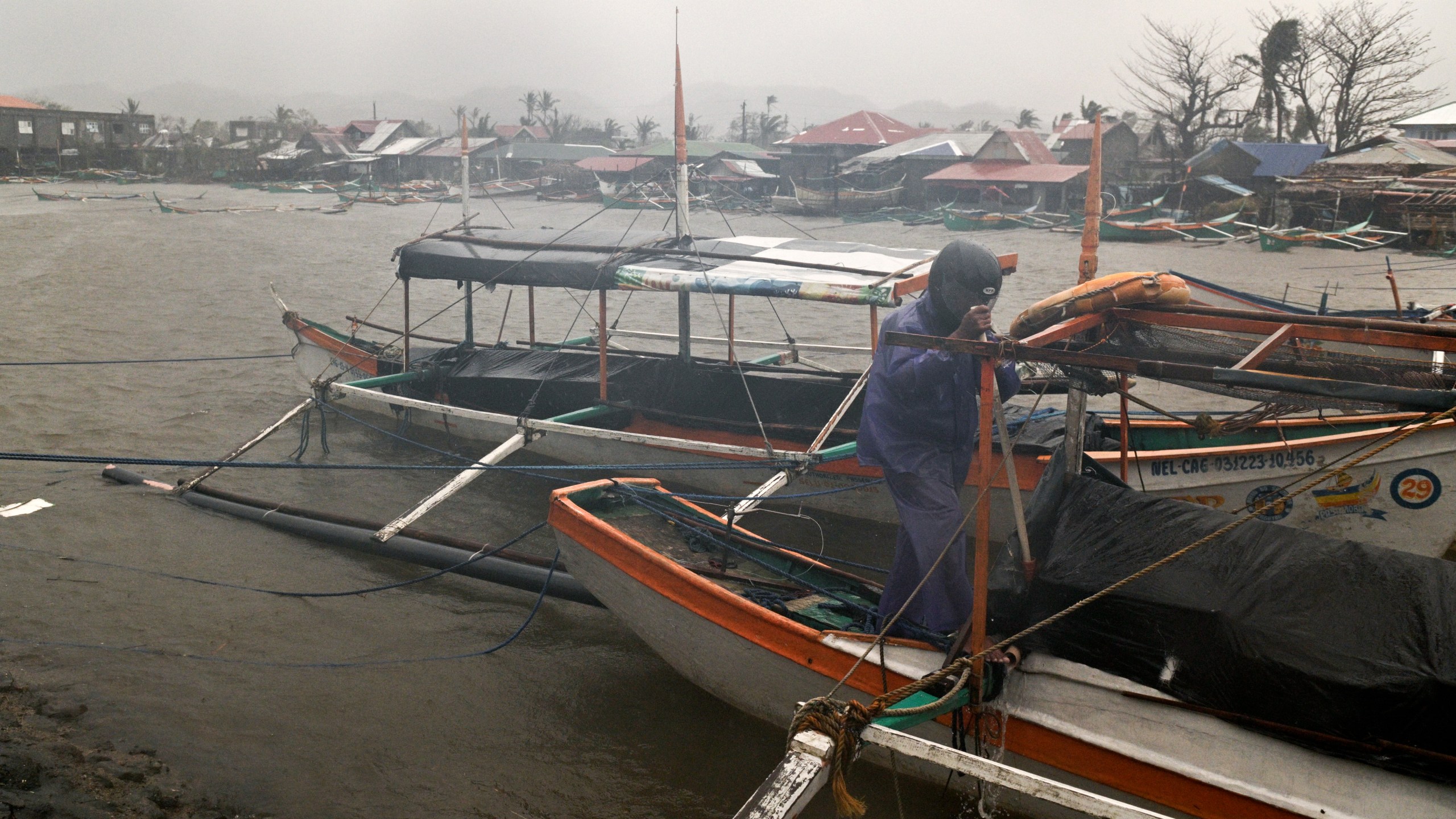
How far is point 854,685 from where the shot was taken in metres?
3.88

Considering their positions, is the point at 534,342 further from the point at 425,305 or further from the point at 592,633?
the point at 425,305

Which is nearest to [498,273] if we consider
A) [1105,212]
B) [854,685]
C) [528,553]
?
[528,553]

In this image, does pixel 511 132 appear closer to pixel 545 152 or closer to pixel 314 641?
pixel 545 152

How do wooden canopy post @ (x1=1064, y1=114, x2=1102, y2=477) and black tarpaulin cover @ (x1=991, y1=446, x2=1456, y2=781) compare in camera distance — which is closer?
black tarpaulin cover @ (x1=991, y1=446, x2=1456, y2=781)

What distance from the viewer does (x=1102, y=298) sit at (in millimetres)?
3711

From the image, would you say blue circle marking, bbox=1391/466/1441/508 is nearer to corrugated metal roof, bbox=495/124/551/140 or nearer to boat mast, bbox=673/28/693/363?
boat mast, bbox=673/28/693/363

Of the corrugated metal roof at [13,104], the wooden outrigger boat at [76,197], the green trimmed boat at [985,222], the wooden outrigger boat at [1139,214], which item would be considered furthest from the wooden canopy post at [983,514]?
the corrugated metal roof at [13,104]

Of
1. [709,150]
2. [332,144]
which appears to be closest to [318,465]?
[709,150]

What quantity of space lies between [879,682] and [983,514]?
2.84ft

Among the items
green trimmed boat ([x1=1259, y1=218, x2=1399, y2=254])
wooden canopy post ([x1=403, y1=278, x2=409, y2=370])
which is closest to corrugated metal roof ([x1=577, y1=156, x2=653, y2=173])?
green trimmed boat ([x1=1259, y1=218, x2=1399, y2=254])

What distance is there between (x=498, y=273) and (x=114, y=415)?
17.6ft

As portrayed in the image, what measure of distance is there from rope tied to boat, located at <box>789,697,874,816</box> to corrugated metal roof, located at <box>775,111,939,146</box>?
140ft

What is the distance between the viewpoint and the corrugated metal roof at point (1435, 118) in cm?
3288

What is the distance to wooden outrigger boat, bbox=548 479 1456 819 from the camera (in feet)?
9.90
